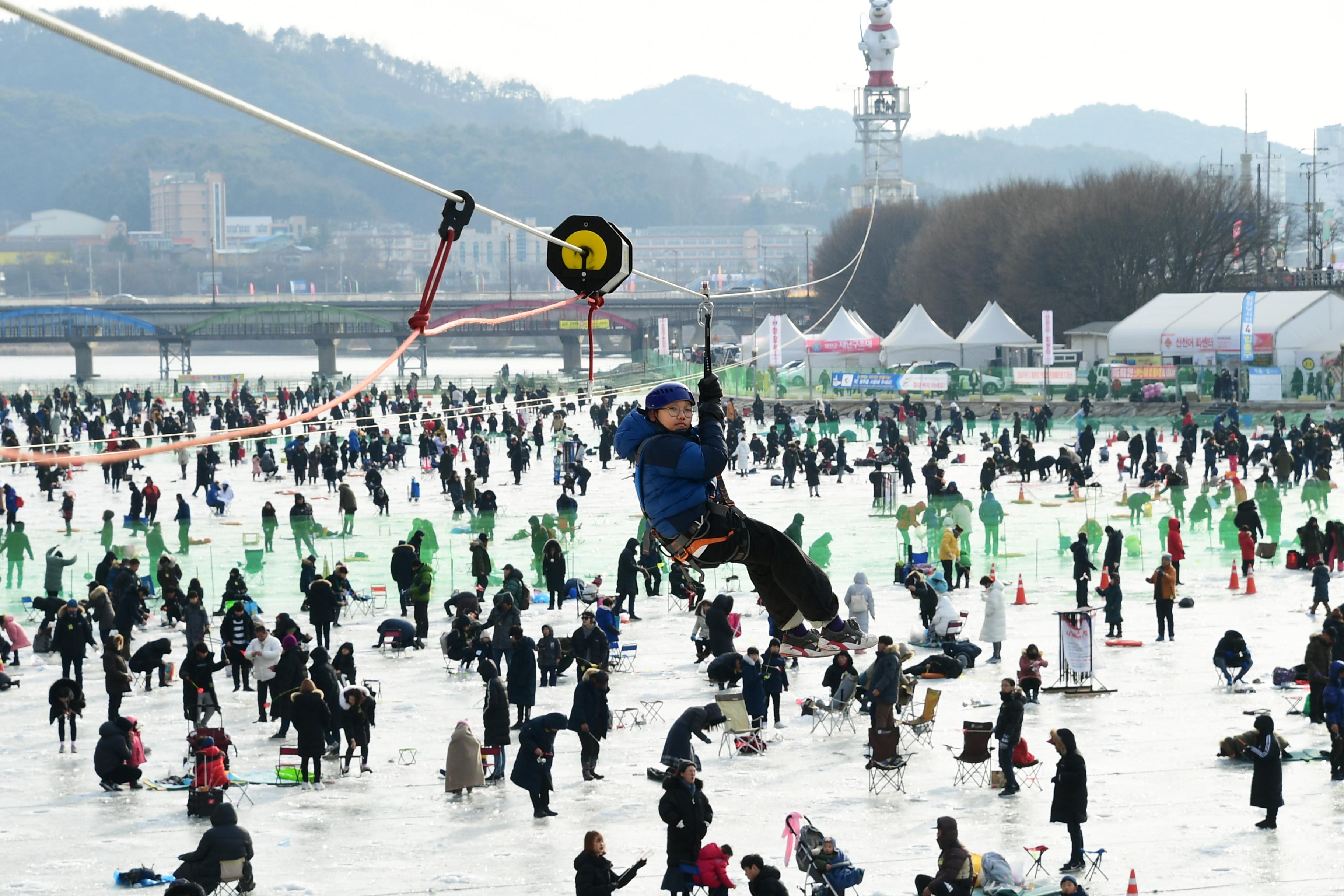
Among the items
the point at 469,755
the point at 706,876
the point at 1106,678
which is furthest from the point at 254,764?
the point at 1106,678

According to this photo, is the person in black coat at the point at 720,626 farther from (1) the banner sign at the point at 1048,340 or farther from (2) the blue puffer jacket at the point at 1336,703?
(1) the banner sign at the point at 1048,340

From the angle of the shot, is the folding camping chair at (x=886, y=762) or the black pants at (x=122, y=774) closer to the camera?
the folding camping chair at (x=886, y=762)

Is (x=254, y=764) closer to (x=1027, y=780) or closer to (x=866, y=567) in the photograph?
(x=1027, y=780)

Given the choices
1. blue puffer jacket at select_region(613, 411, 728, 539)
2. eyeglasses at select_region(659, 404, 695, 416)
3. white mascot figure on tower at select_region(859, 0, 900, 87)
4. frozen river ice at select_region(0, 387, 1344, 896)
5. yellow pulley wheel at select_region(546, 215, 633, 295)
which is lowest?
frozen river ice at select_region(0, 387, 1344, 896)

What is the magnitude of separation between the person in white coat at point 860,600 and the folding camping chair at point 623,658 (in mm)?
2371

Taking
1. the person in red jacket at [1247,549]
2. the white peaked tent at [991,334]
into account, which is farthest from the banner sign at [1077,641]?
the white peaked tent at [991,334]

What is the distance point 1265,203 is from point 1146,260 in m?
18.2

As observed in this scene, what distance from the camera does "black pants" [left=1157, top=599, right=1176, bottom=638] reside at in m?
19.7

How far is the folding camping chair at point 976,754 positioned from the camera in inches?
555

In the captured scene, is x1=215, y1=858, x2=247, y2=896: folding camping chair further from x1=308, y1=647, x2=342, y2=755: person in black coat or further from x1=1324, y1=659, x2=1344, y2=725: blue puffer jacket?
x1=1324, y1=659, x2=1344, y2=725: blue puffer jacket

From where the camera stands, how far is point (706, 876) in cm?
1118

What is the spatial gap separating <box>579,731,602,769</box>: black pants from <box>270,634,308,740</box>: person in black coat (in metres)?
3.04

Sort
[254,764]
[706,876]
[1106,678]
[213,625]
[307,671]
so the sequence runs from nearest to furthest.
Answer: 1. [706,876]
2. [254,764]
3. [307,671]
4. [1106,678]
5. [213,625]

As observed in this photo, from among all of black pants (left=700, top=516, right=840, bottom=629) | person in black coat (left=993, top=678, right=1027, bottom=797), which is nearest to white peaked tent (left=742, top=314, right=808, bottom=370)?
person in black coat (left=993, top=678, right=1027, bottom=797)
